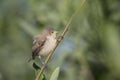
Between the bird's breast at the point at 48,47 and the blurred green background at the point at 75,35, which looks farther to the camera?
the bird's breast at the point at 48,47

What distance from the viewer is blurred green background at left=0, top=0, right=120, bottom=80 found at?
4.66 ft

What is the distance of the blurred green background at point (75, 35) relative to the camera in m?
1.42

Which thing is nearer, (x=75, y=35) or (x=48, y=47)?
(x=75, y=35)

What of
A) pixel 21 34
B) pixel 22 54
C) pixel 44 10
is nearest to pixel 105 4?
pixel 44 10

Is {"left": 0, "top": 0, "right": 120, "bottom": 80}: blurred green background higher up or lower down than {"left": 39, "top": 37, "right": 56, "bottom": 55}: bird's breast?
higher up

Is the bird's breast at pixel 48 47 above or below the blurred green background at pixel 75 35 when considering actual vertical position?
below

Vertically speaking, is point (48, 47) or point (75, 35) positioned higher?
point (75, 35)

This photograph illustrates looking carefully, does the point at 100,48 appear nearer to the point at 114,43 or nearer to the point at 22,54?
the point at 114,43

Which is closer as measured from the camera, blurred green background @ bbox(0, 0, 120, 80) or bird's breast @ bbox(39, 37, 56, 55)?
blurred green background @ bbox(0, 0, 120, 80)

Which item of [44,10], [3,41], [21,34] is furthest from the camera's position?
[3,41]

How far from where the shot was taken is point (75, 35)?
5.28 feet

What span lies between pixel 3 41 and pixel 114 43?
3.10 feet

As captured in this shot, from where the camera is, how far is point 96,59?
57.5 inches

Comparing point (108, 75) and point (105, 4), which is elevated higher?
point (105, 4)
